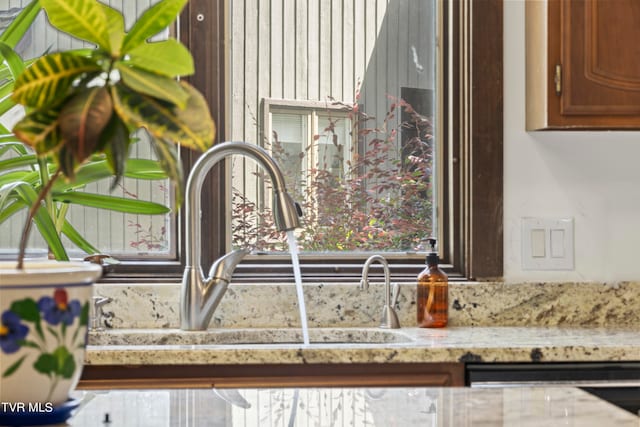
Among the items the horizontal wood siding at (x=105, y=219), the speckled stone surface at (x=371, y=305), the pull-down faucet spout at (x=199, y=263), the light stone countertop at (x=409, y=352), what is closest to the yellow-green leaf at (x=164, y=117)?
the light stone countertop at (x=409, y=352)

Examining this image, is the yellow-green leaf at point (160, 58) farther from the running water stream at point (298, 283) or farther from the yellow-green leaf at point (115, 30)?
the running water stream at point (298, 283)

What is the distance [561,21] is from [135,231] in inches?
49.8

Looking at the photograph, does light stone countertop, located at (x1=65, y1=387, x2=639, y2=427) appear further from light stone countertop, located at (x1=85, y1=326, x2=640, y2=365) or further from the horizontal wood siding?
the horizontal wood siding

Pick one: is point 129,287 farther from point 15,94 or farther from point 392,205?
point 15,94

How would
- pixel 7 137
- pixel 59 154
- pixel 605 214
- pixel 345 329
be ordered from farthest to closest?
pixel 605 214 → pixel 345 329 → pixel 7 137 → pixel 59 154

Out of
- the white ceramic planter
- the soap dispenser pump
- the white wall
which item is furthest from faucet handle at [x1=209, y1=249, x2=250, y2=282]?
the white ceramic planter

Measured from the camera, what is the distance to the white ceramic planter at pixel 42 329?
719 millimetres

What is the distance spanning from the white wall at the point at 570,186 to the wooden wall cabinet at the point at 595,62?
24 cm

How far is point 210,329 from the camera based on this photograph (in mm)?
2186

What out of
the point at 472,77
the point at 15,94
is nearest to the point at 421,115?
the point at 472,77

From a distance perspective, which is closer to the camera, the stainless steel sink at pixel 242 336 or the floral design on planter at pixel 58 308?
the floral design on planter at pixel 58 308

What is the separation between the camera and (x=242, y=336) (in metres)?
2.18

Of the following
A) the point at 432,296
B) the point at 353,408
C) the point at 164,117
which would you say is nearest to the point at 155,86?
the point at 164,117

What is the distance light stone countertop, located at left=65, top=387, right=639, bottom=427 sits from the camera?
2.81 ft
